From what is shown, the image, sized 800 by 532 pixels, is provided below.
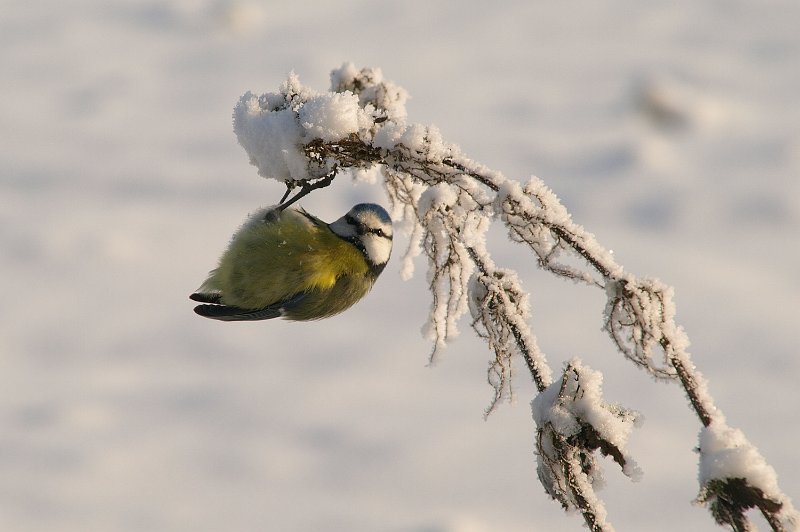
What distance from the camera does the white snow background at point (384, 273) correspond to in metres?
5.46

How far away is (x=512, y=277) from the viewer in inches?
81.4

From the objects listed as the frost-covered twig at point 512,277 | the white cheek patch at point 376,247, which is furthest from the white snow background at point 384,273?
the frost-covered twig at point 512,277

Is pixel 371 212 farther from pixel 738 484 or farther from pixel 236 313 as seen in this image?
pixel 738 484

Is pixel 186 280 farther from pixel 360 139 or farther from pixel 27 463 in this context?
pixel 360 139

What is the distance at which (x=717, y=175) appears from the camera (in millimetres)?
7523

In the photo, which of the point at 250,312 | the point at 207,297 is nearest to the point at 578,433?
the point at 250,312

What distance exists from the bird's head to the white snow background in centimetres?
176

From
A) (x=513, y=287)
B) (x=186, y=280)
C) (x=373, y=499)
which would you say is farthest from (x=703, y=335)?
(x=513, y=287)

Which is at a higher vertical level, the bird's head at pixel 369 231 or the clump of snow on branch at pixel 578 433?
the bird's head at pixel 369 231

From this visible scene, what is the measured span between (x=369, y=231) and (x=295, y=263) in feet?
0.99

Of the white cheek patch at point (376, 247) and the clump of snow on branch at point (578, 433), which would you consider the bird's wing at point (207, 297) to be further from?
the clump of snow on branch at point (578, 433)

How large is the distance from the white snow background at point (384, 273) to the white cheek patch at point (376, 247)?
5.71 ft

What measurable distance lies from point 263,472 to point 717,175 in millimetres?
4675

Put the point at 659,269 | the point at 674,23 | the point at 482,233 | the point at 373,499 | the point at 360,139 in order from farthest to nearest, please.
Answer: the point at 674,23
the point at 659,269
the point at 373,499
the point at 482,233
the point at 360,139
